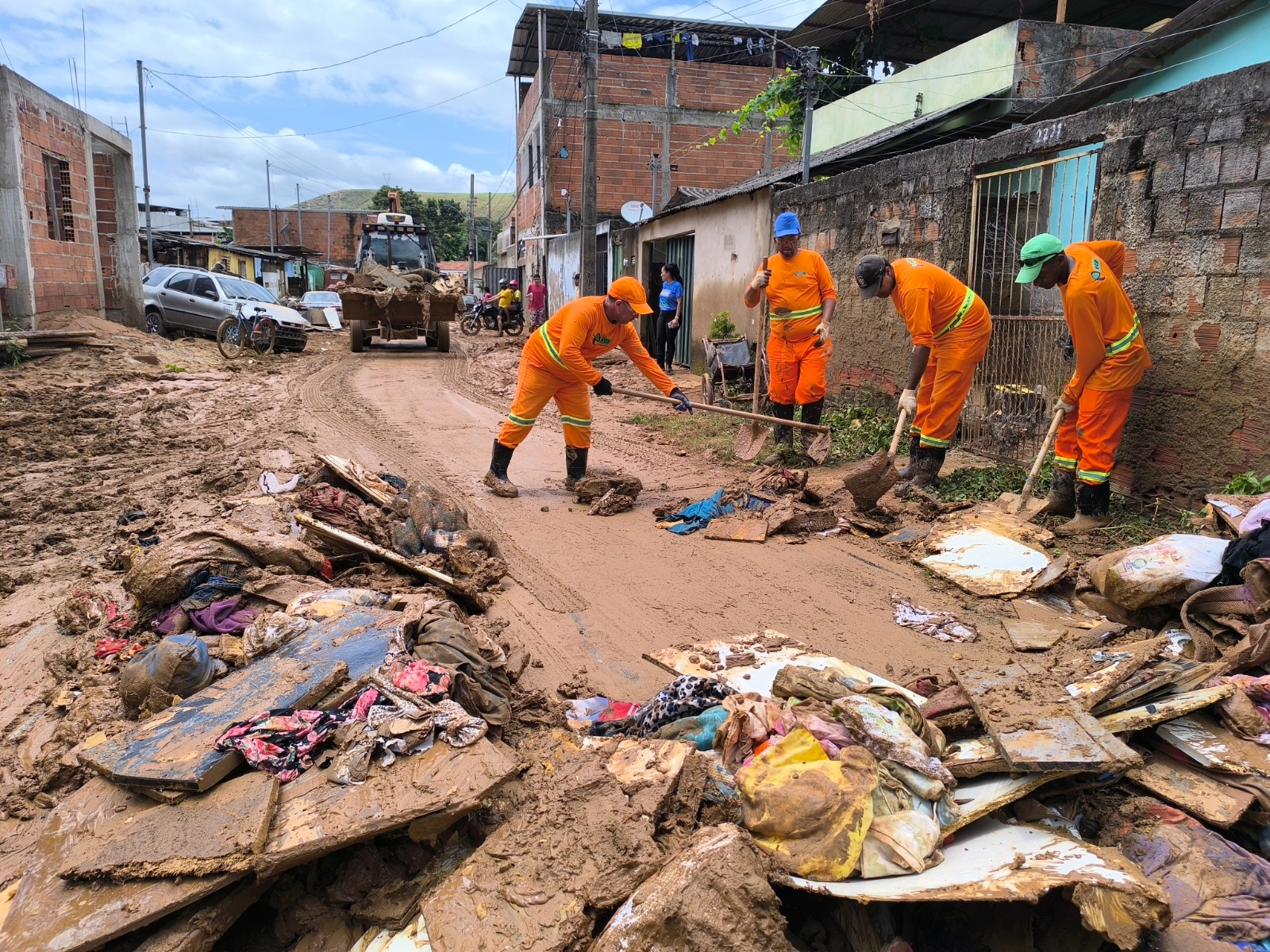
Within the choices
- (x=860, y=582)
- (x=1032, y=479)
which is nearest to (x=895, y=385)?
(x=1032, y=479)

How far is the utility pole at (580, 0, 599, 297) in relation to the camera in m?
13.9

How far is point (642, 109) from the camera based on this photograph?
23.7 metres

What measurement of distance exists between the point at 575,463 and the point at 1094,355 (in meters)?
3.63

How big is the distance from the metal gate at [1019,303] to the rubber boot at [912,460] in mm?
845

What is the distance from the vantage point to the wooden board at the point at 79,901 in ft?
6.25

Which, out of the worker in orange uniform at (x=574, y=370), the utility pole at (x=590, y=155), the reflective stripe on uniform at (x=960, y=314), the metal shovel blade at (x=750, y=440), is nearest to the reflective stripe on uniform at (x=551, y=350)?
the worker in orange uniform at (x=574, y=370)

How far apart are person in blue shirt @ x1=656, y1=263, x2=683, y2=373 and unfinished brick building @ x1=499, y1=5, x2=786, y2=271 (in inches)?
420

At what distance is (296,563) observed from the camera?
159 inches

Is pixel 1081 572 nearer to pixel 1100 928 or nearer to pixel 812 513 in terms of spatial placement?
pixel 812 513

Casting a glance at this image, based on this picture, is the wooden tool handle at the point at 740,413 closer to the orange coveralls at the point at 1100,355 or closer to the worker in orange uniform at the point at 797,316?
the worker in orange uniform at the point at 797,316

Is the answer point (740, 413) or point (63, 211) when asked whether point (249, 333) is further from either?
point (740, 413)

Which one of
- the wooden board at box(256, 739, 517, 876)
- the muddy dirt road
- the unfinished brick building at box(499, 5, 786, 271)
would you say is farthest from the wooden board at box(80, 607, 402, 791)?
the unfinished brick building at box(499, 5, 786, 271)

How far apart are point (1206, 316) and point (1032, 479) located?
1.28m

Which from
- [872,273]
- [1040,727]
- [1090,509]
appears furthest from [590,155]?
[1040,727]
